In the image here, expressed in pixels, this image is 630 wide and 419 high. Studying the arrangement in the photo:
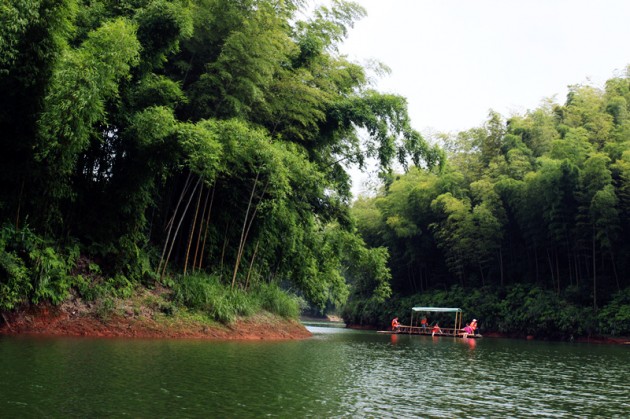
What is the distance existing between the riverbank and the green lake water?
0.99 m

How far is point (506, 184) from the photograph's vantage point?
28.2 metres

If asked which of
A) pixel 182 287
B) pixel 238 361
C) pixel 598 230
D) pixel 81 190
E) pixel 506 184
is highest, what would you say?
pixel 506 184

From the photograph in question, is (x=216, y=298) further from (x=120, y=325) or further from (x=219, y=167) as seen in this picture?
(x=219, y=167)

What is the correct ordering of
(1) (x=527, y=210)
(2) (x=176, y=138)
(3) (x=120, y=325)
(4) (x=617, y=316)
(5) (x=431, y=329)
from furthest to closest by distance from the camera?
(5) (x=431, y=329) → (1) (x=527, y=210) → (4) (x=617, y=316) → (3) (x=120, y=325) → (2) (x=176, y=138)

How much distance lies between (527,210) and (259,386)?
2427 centimetres

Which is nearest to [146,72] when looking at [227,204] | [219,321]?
[227,204]

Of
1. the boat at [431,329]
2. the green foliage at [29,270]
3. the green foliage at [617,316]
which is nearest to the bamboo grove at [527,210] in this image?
the green foliage at [617,316]

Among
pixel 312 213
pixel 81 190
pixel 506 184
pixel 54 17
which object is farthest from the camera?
pixel 506 184

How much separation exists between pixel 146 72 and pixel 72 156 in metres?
3.00

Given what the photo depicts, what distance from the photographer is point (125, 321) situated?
11664 mm

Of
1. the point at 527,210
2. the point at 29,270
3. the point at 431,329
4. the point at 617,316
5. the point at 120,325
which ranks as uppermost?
the point at 527,210

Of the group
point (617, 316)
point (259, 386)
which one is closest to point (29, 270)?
point (259, 386)

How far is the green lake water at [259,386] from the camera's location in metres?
4.86

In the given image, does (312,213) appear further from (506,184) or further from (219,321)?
(506,184)
